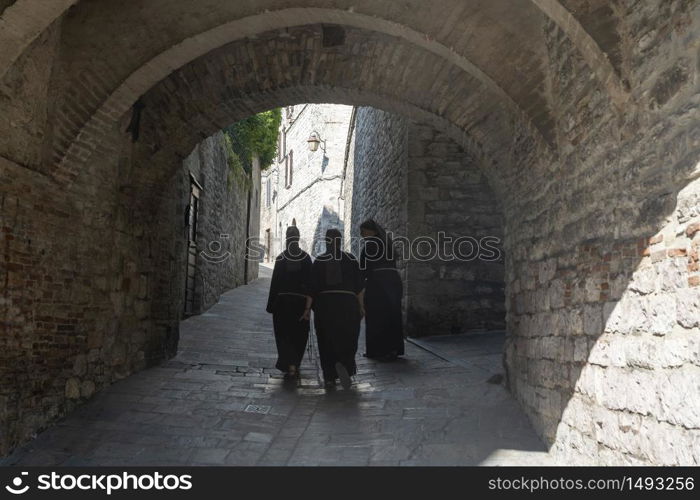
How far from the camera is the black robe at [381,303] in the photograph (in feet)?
23.2

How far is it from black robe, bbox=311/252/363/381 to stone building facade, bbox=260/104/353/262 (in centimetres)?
1341

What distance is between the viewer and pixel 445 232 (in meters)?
8.77

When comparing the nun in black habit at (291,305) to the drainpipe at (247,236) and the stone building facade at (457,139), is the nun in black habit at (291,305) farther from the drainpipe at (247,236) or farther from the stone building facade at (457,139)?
the drainpipe at (247,236)

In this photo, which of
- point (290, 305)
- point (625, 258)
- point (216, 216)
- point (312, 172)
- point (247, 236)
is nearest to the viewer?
point (625, 258)

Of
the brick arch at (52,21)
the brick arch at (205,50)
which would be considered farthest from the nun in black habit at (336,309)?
the brick arch at (52,21)

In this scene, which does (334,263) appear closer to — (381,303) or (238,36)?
(381,303)

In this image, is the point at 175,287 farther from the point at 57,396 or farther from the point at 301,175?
the point at 301,175

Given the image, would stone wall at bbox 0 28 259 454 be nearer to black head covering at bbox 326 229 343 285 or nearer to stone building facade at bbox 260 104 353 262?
black head covering at bbox 326 229 343 285

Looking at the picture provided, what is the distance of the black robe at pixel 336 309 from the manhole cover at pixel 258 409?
0.99 metres

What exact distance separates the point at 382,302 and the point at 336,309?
1.30 meters

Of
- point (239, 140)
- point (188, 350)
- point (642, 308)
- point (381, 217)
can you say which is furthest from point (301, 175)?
point (642, 308)

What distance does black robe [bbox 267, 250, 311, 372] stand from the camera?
20.6 feet

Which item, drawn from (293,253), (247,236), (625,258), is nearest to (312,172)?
(247,236)
